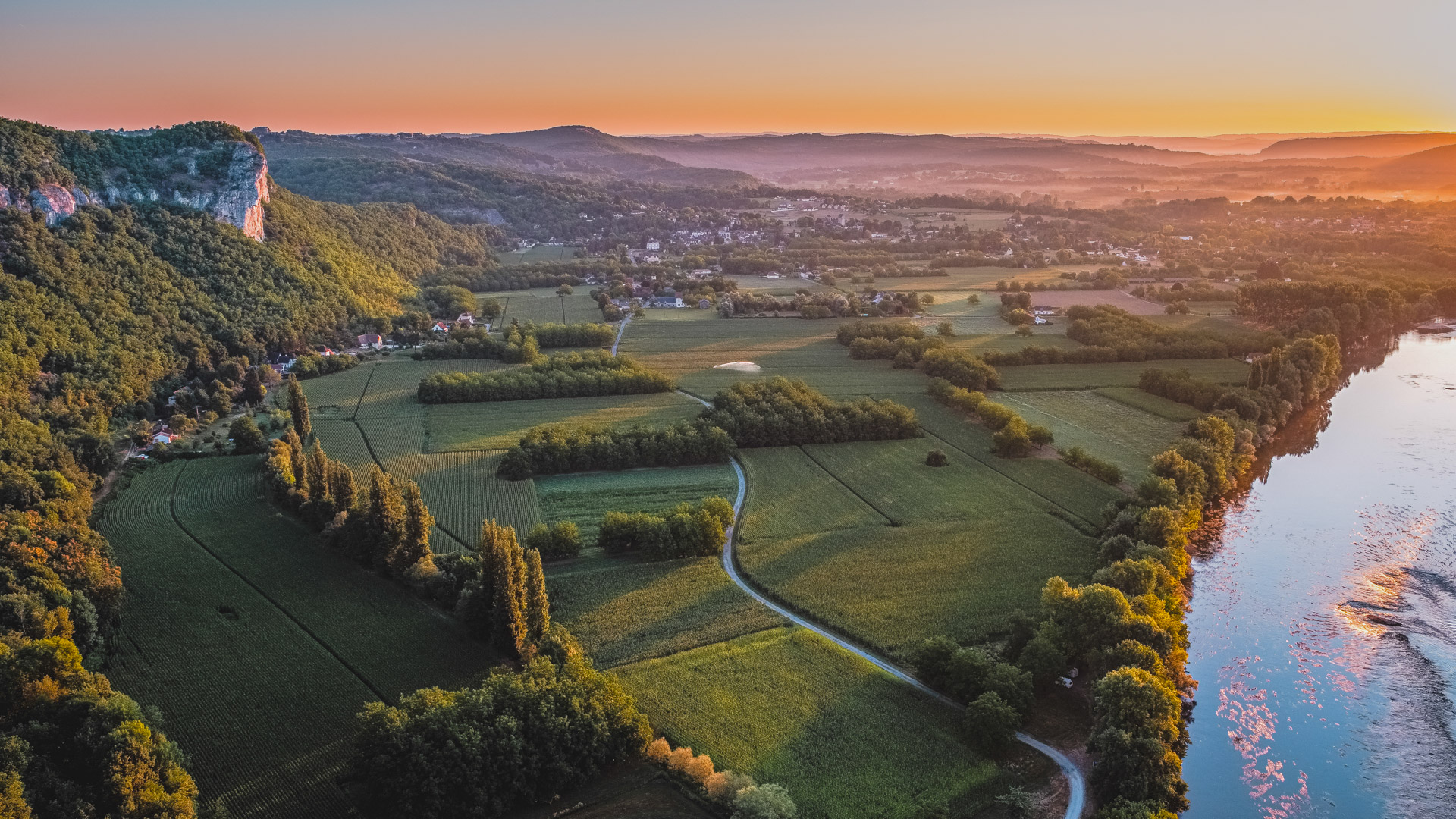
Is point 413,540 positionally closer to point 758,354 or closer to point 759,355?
point 759,355

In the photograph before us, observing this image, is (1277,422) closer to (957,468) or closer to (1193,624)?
(957,468)

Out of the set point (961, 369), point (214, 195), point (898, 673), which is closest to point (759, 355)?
point (961, 369)

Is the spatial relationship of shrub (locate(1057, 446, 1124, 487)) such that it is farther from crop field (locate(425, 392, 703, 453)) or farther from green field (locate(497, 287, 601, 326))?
green field (locate(497, 287, 601, 326))

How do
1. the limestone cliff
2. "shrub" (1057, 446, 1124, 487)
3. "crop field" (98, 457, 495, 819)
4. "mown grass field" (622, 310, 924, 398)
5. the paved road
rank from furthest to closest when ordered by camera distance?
"mown grass field" (622, 310, 924, 398), the limestone cliff, "shrub" (1057, 446, 1124, 487), "crop field" (98, 457, 495, 819), the paved road

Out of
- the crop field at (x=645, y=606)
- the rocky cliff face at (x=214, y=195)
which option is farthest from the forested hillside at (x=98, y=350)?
the crop field at (x=645, y=606)

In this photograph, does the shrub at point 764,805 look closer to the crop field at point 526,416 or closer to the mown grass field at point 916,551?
the mown grass field at point 916,551

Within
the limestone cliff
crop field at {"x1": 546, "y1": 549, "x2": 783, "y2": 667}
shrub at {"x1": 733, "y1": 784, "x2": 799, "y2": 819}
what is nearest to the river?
shrub at {"x1": 733, "y1": 784, "x2": 799, "y2": 819}

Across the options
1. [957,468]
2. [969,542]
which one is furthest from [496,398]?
[969,542]
